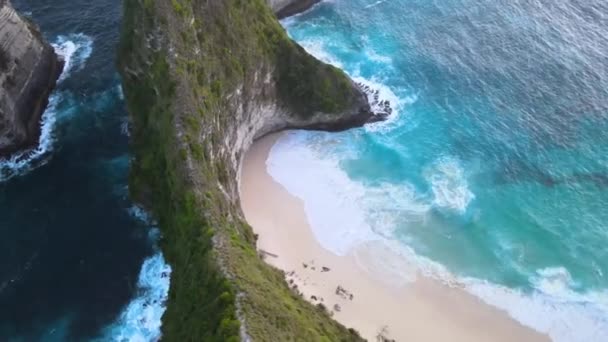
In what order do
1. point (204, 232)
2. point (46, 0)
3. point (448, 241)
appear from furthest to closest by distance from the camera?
point (46, 0) < point (448, 241) < point (204, 232)

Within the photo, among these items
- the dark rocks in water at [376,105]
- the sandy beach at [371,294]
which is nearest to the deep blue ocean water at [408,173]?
the dark rocks in water at [376,105]

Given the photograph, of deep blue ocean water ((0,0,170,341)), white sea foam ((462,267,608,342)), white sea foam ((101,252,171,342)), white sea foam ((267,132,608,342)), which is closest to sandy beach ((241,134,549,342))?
white sea foam ((267,132,608,342))

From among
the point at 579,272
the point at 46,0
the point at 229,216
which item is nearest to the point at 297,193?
the point at 229,216

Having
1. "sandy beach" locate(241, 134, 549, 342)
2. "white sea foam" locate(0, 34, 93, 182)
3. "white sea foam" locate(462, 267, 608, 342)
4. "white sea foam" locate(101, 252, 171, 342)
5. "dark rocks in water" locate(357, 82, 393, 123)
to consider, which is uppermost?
"white sea foam" locate(0, 34, 93, 182)

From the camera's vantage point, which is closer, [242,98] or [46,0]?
[242,98]

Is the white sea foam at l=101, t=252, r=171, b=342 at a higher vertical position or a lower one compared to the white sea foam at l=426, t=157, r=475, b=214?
higher

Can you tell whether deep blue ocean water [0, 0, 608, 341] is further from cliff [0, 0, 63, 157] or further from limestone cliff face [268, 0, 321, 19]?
cliff [0, 0, 63, 157]

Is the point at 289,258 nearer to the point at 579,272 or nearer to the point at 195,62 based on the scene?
the point at 195,62
